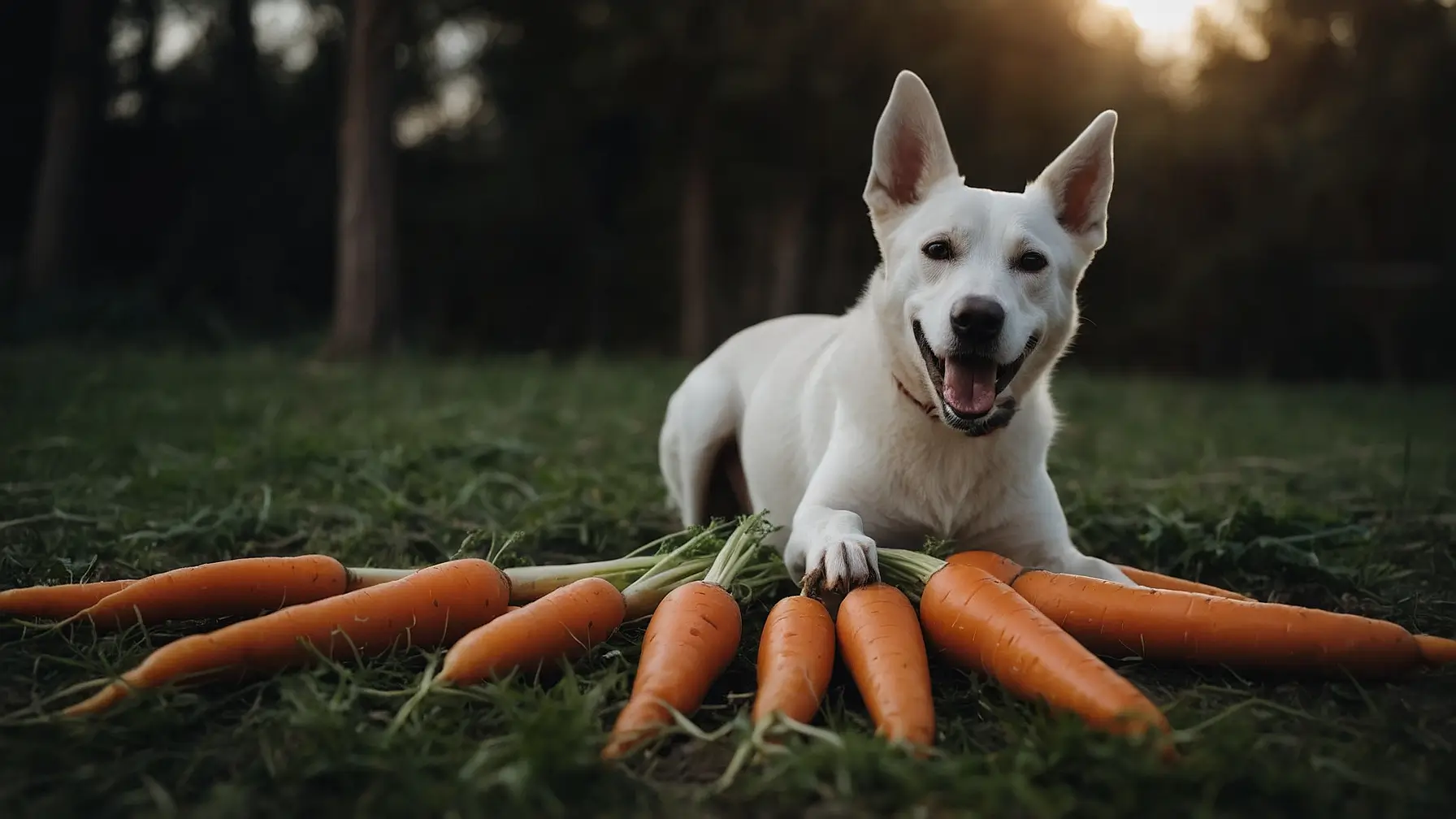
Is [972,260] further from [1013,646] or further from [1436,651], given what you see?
[1436,651]

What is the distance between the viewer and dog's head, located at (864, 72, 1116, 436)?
2998 millimetres

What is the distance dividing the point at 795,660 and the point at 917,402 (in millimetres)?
1143

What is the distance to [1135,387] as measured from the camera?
1318 centimetres

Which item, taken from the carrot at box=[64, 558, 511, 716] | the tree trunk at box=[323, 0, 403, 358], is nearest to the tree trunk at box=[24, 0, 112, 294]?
the tree trunk at box=[323, 0, 403, 358]

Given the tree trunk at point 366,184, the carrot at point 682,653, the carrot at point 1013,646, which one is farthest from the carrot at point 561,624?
the tree trunk at point 366,184

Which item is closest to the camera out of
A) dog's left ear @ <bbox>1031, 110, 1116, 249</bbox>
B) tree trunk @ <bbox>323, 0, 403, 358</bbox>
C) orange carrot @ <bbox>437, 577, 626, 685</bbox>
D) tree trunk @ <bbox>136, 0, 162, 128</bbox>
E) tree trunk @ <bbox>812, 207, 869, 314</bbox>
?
orange carrot @ <bbox>437, 577, 626, 685</bbox>

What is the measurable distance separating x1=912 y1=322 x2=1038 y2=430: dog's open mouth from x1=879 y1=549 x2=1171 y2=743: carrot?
42 cm

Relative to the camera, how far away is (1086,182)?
11.4 ft

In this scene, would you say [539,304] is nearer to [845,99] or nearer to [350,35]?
[845,99]

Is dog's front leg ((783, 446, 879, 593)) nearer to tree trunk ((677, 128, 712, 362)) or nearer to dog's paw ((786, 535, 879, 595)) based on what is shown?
dog's paw ((786, 535, 879, 595))

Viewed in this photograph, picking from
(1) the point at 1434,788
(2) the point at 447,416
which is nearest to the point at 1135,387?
(2) the point at 447,416

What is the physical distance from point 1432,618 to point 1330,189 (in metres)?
19.7


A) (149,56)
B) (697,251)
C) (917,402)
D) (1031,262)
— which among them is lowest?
(917,402)

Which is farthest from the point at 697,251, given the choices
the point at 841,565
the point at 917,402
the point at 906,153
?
the point at 841,565
